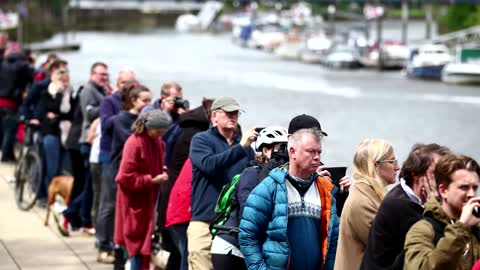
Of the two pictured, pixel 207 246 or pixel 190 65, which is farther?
pixel 190 65

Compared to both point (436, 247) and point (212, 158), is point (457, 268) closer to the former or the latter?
point (436, 247)

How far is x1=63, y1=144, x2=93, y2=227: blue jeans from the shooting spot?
14.6 metres

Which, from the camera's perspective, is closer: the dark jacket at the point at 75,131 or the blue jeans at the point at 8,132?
the dark jacket at the point at 75,131

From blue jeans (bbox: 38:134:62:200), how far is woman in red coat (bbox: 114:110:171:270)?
4.73 m

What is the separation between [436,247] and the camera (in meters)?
6.42

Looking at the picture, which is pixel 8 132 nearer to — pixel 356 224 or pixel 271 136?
pixel 271 136

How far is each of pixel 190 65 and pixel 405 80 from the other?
→ 18.0 m

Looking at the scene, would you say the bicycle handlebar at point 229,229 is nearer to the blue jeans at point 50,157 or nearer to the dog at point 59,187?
the dog at point 59,187

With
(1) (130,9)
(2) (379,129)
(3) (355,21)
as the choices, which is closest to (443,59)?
(2) (379,129)

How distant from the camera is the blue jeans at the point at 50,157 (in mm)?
16625

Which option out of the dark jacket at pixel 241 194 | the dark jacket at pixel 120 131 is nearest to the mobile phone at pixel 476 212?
the dark jacket at pixel 241 194

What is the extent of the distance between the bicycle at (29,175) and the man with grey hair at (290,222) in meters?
8.86

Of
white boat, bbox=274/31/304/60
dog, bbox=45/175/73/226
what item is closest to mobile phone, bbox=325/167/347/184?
dog, bbox=45/175/73/226

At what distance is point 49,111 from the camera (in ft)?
53.5
